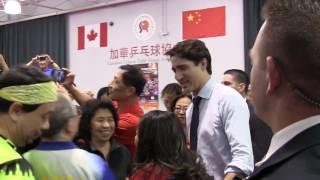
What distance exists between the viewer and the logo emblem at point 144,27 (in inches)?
287

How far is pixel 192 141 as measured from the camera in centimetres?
228

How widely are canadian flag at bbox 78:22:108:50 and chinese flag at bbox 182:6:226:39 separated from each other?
164 centimetres

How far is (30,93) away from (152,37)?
5.83 metres

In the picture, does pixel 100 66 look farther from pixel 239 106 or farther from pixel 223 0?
pixel 239 106

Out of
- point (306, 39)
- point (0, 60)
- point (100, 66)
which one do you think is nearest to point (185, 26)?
point (100, 66)

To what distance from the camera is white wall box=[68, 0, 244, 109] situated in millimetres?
6477

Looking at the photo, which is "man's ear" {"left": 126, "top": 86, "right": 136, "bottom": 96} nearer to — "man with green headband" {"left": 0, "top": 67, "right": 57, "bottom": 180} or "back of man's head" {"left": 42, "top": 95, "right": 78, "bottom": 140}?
"back of man's head" {"left": 42, "top": 95, "right": 78, "bottom": 140}

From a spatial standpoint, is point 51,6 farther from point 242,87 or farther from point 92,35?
point 242,87

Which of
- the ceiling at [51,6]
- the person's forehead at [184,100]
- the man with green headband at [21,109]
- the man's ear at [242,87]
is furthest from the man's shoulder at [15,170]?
the ceiling at [51,6]

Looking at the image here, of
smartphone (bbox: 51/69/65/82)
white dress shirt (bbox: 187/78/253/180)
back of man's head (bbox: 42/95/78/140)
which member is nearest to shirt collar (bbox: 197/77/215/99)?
white dress shirt (bbox: 187/78/253/180)

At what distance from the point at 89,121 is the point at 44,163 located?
903 mm

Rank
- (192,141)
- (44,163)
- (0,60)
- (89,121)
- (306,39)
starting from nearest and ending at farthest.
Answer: (306,39) < (44,163) < (192,141) < (89,121) < (0,60)

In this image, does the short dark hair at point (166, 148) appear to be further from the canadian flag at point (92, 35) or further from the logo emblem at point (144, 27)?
the canadian flag at point (92, 35)

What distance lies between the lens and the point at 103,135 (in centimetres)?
254
